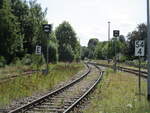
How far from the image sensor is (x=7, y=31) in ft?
141

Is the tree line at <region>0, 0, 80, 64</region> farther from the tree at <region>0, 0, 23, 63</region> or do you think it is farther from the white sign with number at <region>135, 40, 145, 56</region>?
the white sign with number at <region>135, 40, 145, 56</region>

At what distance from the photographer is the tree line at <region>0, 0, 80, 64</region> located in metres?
42.8

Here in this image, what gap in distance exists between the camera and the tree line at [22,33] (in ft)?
140

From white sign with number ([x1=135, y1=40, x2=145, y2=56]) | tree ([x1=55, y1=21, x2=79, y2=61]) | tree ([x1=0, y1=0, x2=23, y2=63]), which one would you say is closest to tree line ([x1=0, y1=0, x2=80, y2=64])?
tree ([x1=0, y1=0, x2=23, y2=63])

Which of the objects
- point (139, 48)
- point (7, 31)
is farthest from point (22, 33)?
point (139, 48)

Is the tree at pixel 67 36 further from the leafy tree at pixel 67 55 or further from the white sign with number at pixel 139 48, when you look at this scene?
the white sign with number at pixel 139 48

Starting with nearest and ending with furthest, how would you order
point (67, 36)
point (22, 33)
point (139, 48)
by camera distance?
point (139, 48) → point (22, 33) → point (67, 36)

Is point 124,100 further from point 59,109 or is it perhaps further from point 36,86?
point 36,86

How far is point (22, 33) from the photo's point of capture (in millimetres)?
57625

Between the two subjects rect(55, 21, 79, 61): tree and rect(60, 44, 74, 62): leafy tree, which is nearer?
rect(60, 44, 74, 62): leafy tree

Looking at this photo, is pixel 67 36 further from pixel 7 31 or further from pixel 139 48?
pixel 139 48

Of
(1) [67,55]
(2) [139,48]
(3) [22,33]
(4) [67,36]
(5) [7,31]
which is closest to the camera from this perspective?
(2) [139,48]

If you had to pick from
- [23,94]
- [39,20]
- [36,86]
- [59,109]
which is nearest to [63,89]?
[36,86]

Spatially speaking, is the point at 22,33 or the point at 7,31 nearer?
the point at 7,31
